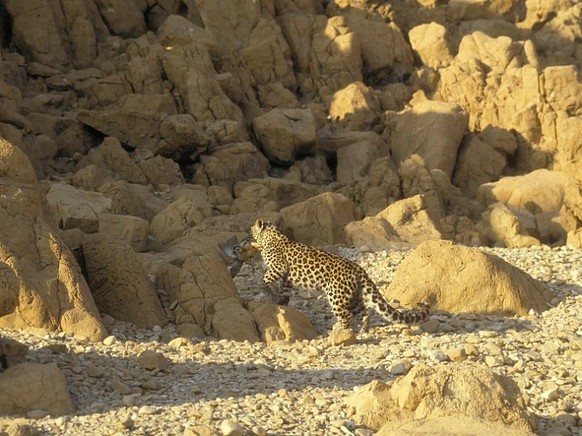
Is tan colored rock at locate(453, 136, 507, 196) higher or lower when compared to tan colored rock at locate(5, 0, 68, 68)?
lower

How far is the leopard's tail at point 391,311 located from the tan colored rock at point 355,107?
570 inches

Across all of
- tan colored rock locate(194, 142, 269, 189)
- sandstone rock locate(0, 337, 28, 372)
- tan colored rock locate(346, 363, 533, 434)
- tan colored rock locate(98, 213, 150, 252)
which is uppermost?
tan colored rock locate(346, 363, 533, 434)

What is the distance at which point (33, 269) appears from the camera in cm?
1459

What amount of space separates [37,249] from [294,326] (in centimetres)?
326

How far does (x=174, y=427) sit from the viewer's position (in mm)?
11305

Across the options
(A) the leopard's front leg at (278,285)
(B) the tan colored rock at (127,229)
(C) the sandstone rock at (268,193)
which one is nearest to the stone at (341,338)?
(A) the leopard's front leg at (278,285)

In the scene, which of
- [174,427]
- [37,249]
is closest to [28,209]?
[37,249]

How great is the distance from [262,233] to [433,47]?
16.6 metres

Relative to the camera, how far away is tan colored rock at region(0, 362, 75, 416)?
11.6 meters

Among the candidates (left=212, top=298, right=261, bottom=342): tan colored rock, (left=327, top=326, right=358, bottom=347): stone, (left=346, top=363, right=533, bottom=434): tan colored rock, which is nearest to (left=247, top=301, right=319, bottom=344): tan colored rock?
(left=212, top=298, right=261, bottom=342): tan colored rock

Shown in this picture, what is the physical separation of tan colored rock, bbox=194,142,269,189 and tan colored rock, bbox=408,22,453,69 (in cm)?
732

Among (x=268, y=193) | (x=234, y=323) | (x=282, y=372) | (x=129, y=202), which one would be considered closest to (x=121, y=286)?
(x=234, y=323)

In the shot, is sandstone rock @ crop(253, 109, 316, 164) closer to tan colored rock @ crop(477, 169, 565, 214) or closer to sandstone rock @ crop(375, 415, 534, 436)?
tan colored rock @ crop(477, 169, 565, 214)

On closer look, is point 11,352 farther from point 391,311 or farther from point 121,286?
point 391,311
